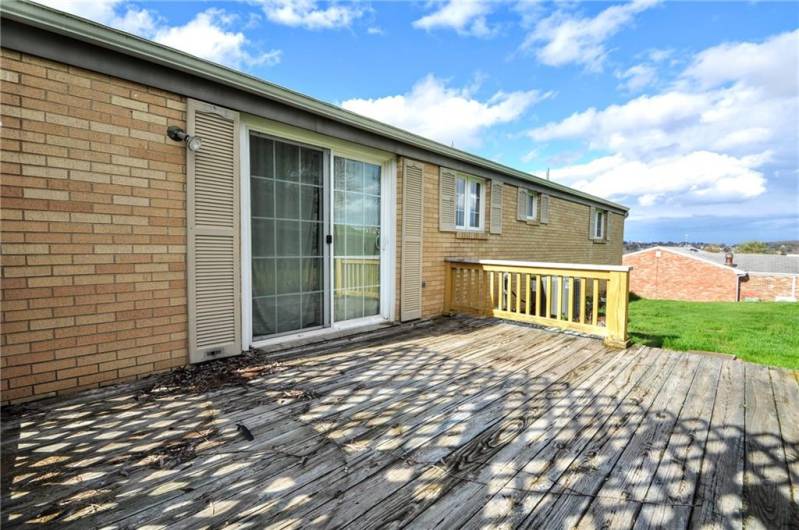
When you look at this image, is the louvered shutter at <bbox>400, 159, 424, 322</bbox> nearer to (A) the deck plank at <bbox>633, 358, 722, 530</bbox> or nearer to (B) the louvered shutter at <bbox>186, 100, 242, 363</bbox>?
(B) the louvered shutter at <bbox>186, 100, 242, 363</bbox>

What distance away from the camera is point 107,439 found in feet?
6.24

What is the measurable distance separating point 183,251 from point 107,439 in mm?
1532

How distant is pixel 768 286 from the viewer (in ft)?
86.8

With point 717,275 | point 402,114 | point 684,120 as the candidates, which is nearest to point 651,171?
point 717,275

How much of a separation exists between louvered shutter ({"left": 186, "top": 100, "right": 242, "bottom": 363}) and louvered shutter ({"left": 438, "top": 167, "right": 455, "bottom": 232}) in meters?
3.17

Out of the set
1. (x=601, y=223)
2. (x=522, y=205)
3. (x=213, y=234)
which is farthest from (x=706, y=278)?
(x=213, y=234)

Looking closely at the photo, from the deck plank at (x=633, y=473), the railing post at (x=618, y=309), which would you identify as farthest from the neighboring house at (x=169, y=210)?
the deck plank at (x=633, y=473)

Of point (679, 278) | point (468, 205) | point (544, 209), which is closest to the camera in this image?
point (468, 205)

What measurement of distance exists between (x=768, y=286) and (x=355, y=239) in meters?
36.2

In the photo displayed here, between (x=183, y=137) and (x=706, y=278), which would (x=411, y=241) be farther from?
(x=706, y=278)

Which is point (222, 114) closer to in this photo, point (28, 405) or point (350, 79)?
point (28, 405)

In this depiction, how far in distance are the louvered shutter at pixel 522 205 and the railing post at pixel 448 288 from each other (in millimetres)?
2821

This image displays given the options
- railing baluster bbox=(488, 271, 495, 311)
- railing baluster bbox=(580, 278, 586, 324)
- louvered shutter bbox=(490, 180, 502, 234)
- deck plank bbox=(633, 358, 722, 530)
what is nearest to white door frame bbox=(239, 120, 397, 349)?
railing baluster bbox=(488, 271, 495, 311)

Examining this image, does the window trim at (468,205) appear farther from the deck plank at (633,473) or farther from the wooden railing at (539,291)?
the deck plank at (633,473)
